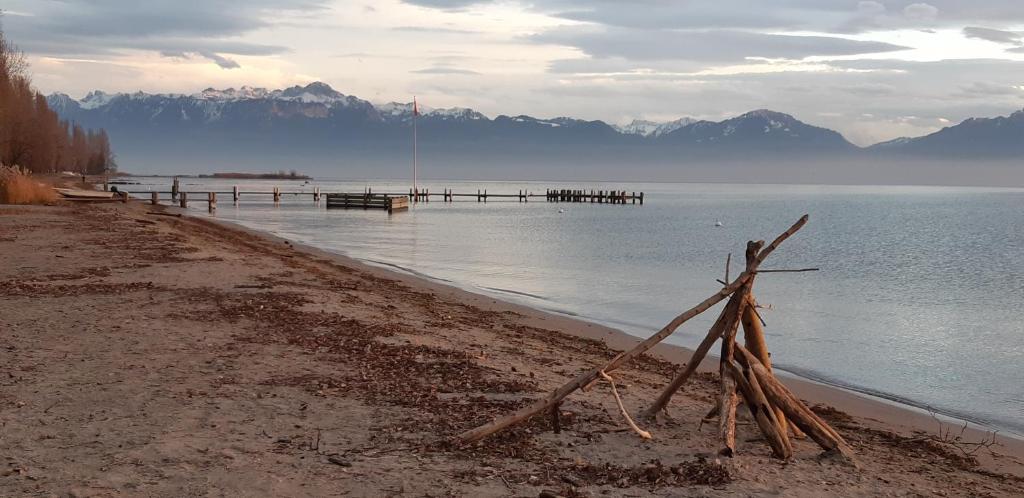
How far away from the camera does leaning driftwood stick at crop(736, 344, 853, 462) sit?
661 cm

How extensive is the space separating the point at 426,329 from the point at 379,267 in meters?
14.3

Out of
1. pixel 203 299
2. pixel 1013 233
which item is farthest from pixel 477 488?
pixel 1013 233

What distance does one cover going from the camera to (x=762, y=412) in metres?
6.64

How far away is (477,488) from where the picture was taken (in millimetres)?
5535

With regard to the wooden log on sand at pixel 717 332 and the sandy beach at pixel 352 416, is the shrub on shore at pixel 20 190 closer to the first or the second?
the sandy beach at pixel 352 416

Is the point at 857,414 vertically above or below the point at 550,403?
below

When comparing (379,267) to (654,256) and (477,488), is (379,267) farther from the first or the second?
(477,488)

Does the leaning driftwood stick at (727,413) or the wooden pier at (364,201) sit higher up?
the leaning driftwood stick at (727,413)

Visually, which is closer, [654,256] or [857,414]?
[857,414]

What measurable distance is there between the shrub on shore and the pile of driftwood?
39.9 metres

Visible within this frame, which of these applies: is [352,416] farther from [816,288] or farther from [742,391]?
[816,288]

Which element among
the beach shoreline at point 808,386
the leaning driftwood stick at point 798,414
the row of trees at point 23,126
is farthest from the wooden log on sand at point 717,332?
the row of trees at point 23,126

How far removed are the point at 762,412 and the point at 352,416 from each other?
10.9 feet

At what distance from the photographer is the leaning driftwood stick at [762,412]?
649 cm
